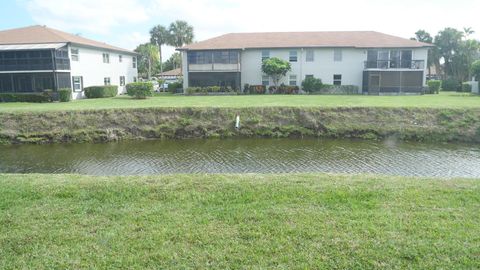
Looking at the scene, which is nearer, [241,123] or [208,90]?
[241,123]

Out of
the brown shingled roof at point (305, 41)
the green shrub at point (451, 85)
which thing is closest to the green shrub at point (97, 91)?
the brown shingled roof at point (305, 41)

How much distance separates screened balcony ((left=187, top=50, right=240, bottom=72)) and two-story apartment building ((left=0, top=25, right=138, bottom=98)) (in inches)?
388

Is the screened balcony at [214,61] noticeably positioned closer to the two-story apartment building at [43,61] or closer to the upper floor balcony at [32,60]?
the two-story apartment building at [43,61]

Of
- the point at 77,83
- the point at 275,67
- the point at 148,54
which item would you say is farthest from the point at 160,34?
the point at 275,67

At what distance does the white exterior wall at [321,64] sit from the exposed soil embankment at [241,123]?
17.9 metres

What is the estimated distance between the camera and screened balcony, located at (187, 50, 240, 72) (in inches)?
1581

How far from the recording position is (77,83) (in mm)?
35719

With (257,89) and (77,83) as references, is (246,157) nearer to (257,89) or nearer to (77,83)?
(257,89)

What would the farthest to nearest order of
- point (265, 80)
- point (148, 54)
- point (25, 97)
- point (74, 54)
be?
point (148, 54)
point (265, 80)
point (74, 54)
point (25, 97)

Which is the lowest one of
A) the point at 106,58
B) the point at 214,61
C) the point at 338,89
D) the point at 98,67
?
the point at 338,89

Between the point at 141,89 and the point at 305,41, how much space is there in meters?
18.6

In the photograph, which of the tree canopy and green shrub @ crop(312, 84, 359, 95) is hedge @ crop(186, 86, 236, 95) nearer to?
the tree canopy

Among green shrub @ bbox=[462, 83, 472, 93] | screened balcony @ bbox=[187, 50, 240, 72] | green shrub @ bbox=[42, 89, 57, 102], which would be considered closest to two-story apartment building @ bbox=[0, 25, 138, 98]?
green shrub @ bbox=[42, 89, 57, 102]

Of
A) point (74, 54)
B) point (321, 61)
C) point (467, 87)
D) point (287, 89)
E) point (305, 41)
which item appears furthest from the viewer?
point (467, 87)
